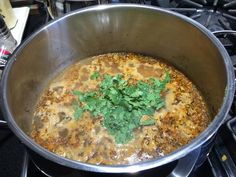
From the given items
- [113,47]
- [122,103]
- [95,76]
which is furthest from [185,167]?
[113,47]

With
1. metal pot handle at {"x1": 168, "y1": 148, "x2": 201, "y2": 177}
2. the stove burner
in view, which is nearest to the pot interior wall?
the stove burner

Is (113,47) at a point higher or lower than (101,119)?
higher

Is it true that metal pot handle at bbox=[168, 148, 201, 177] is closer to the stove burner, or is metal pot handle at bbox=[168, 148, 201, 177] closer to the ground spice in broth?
the ground spice in broth

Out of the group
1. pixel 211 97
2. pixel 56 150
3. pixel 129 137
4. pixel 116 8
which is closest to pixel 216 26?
pixel 211 97

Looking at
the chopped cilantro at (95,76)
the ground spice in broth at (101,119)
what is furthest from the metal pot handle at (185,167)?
the chopped cilantro at (95,76)

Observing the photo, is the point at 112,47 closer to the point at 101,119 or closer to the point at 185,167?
the point at 101,119

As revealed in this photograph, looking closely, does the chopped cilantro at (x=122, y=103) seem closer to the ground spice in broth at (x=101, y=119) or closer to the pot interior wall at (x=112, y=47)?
the ground spice in broth at (x=101, y=119)

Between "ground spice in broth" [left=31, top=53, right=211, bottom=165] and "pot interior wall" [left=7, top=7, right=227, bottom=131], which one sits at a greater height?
"pot interior wall" [left=7, top=7, right=227, bottom=131]
